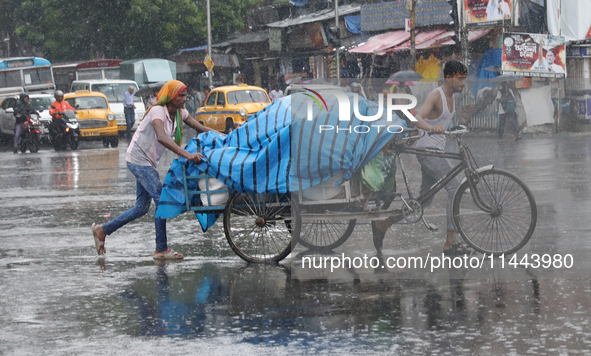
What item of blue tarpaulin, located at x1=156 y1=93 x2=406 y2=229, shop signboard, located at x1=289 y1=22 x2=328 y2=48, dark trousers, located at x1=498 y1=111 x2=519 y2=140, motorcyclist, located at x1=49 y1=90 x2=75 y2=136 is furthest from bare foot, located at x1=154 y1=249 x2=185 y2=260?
shop signboard, located at x1=289 y1=22 x2=328 y2=48

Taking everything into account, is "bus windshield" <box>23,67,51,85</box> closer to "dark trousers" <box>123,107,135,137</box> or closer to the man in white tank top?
"dark trousers" <box>123,107,135,137</box>

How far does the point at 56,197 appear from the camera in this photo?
12523 mm

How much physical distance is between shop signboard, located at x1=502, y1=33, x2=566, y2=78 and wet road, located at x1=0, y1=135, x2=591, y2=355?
15.9m

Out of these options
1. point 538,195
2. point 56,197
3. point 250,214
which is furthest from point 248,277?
point 56,197

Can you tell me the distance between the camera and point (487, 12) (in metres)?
25.9

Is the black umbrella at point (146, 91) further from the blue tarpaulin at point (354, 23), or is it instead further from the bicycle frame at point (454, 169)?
the bicycle frame at point (454, 169)

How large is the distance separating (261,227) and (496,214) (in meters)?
2.00

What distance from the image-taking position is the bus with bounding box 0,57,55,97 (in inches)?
1302

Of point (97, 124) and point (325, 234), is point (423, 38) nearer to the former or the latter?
point (97, 124)

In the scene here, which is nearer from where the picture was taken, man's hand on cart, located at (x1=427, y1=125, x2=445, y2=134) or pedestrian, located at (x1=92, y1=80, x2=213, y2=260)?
man's hand on cart, located at (x1=427, y1=125, x2=445, y2=134)

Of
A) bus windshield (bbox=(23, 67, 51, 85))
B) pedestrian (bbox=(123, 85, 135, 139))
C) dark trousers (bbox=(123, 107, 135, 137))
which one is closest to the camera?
pedestrian (bbox=(123, 85, 135, 139))

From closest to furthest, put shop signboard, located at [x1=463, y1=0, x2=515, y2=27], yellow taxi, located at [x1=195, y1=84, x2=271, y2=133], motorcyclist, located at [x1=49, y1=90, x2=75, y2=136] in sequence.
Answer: motorcyclist, located at [x1=49, y1=90, x2=75, y2=136] → shop signboard, located at [x1=463, y1=0, x2=515, y2=27] → yellow taxi, located at [x1=195, y1=84, x2=271, y2=133]

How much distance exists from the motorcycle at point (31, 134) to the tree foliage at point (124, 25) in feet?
70.6

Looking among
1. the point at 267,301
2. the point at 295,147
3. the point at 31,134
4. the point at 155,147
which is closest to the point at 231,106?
the point at 31,134
